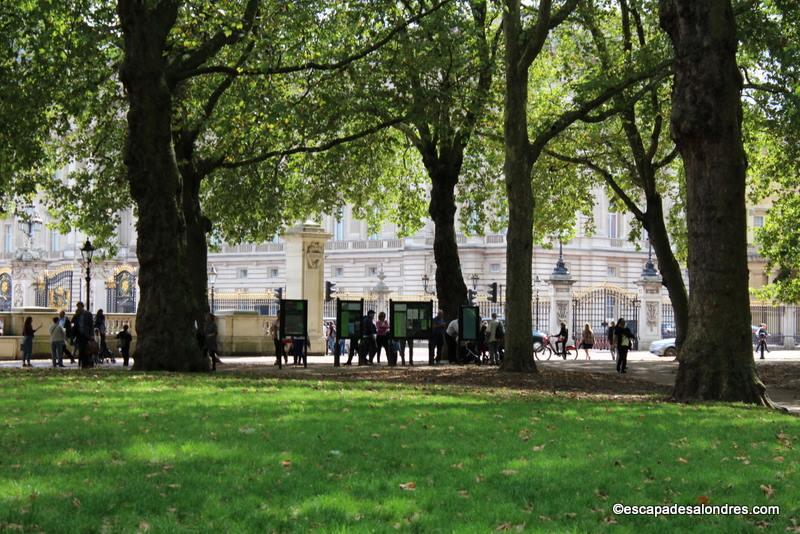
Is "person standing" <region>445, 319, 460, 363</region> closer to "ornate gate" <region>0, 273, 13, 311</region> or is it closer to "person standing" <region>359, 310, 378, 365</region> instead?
"person standing" <region>359, 310, 378, 365</region>

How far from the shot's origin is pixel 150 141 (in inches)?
838

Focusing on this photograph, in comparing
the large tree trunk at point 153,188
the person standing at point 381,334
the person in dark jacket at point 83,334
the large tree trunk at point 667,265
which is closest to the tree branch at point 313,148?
the person in dark jacket at point 83,334

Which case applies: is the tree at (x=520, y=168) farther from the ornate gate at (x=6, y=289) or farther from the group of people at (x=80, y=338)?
the ornate gate at (x=6, y=289)

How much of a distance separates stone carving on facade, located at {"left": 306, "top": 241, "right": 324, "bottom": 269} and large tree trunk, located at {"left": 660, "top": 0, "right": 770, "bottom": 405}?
2636 centimetres

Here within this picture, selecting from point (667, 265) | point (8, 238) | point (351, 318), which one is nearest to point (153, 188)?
point (351, 318)

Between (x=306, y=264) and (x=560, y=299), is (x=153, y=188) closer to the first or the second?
(x=306, y=264)

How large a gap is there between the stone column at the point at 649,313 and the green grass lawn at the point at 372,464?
42117mm

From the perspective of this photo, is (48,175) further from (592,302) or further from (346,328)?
(592,302)

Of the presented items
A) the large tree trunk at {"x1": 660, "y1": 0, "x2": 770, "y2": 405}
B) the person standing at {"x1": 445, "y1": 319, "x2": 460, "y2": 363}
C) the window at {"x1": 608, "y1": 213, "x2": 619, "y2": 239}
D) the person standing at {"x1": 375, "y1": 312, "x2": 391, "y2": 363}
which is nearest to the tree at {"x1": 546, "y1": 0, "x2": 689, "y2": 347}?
the person standing at {"x1": 445, "y1": 319, "x2": 460, "y2": 363}

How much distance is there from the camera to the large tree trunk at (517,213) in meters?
24.0

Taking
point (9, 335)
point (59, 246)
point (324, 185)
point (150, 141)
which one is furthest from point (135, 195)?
point (59, 246)

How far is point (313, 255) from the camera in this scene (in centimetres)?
4153

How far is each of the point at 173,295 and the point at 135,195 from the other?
Result: 80.5 inches

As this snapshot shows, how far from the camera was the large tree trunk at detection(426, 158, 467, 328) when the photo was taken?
31234 mm
